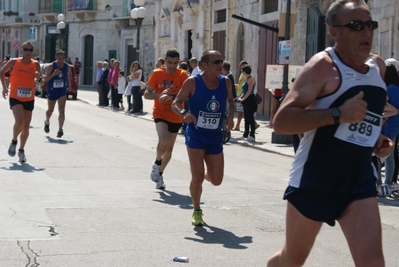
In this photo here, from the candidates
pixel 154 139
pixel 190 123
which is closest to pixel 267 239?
pixel 190 123

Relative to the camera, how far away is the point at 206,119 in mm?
8336

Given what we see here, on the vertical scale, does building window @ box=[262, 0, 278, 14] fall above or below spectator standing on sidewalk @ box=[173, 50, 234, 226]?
above

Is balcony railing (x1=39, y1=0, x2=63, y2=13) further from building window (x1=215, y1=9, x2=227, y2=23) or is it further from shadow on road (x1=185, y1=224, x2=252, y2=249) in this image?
shadow on road (x1=185, y1=224, x2=252, y2=249)

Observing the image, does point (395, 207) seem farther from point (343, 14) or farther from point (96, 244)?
point (343, 14)

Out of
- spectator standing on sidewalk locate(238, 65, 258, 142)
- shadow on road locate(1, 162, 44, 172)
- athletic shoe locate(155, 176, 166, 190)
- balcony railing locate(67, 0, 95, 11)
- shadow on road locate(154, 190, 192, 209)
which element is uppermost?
balcony railing locate(67, 0, 95, 11)

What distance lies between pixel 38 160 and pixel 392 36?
31.2ft

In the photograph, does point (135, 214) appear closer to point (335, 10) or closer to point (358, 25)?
point (335, 10)

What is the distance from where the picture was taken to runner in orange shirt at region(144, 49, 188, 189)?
10.5m

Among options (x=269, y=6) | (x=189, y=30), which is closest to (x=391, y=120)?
(x=269, y=6)

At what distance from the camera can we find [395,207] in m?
9.88

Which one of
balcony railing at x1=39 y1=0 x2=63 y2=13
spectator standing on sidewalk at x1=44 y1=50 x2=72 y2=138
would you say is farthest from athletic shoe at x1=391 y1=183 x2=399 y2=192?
balcony railing at x1=39 y1=0 x2=63 y2=13

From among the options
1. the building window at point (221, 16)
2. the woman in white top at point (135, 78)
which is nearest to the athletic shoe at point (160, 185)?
the woman in white top at point (135, 78)

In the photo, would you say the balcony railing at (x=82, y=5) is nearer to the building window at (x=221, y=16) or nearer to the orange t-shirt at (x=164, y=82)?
the building window at (x=221, y=16)

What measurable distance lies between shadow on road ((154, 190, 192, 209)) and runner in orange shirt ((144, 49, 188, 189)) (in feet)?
1.20
